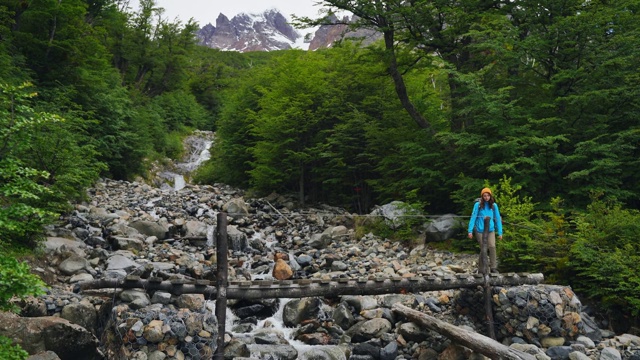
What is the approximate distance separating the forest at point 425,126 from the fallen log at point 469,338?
282 centimetres

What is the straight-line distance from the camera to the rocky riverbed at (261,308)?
633 cm

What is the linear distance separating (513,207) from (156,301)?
7931 millimetres

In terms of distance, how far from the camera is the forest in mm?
8250

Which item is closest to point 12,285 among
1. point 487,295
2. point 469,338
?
point 469,338

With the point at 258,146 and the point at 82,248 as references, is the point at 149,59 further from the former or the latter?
the point at 82,248

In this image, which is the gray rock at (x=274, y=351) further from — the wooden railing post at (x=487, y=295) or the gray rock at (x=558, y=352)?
the gray rock at (x=558, y=352)

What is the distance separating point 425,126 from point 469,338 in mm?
9239

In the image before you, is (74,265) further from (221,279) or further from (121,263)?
(221,279)

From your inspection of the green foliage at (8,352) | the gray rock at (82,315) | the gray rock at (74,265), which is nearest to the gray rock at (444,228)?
the gray rock at (82,315)

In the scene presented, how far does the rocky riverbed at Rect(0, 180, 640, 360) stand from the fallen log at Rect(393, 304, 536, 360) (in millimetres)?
282

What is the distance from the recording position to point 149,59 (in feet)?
114

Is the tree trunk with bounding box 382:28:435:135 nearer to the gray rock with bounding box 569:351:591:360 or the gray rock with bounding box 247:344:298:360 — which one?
the gray rock with bounding box 569:351:591:360

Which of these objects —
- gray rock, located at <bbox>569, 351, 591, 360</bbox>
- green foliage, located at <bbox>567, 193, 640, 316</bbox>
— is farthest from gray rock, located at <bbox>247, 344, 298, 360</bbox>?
green foliage, located at <bbox>567, 193, 640, 316</bbox>

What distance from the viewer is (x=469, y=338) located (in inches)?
252
